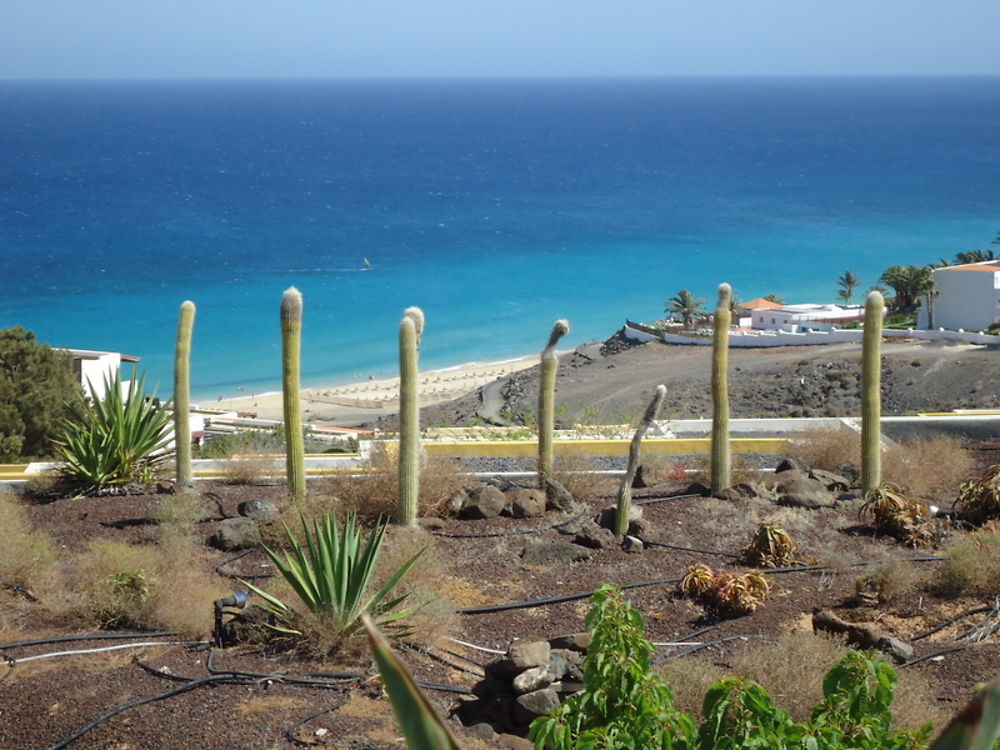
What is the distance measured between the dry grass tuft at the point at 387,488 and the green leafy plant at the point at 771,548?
3256 millimetres

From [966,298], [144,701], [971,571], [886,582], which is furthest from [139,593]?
[966,298]

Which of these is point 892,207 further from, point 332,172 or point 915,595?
point 915,595

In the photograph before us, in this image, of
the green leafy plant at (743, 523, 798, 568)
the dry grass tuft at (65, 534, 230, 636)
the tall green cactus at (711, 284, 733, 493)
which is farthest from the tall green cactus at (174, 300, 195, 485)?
the green leafy plant at (743, 523, 798, 568)

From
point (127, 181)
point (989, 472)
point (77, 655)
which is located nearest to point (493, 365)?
point (989, 472)

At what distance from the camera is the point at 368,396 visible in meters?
42.5

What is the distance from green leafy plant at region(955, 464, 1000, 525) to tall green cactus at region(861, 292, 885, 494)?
100cm

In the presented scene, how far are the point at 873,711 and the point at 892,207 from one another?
110726mm

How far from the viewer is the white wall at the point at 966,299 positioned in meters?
44.6

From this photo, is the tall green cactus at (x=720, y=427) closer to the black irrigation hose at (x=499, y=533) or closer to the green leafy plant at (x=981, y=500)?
the black irrigation hose at (x=499, y=533)

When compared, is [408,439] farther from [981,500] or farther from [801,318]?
[801,318]

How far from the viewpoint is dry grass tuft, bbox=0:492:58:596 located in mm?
9492

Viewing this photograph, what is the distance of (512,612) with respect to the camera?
954cm

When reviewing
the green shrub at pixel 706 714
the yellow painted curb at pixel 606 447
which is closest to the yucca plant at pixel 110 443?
the yellow painted curb at pixel 606 447

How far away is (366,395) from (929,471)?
30782mm
